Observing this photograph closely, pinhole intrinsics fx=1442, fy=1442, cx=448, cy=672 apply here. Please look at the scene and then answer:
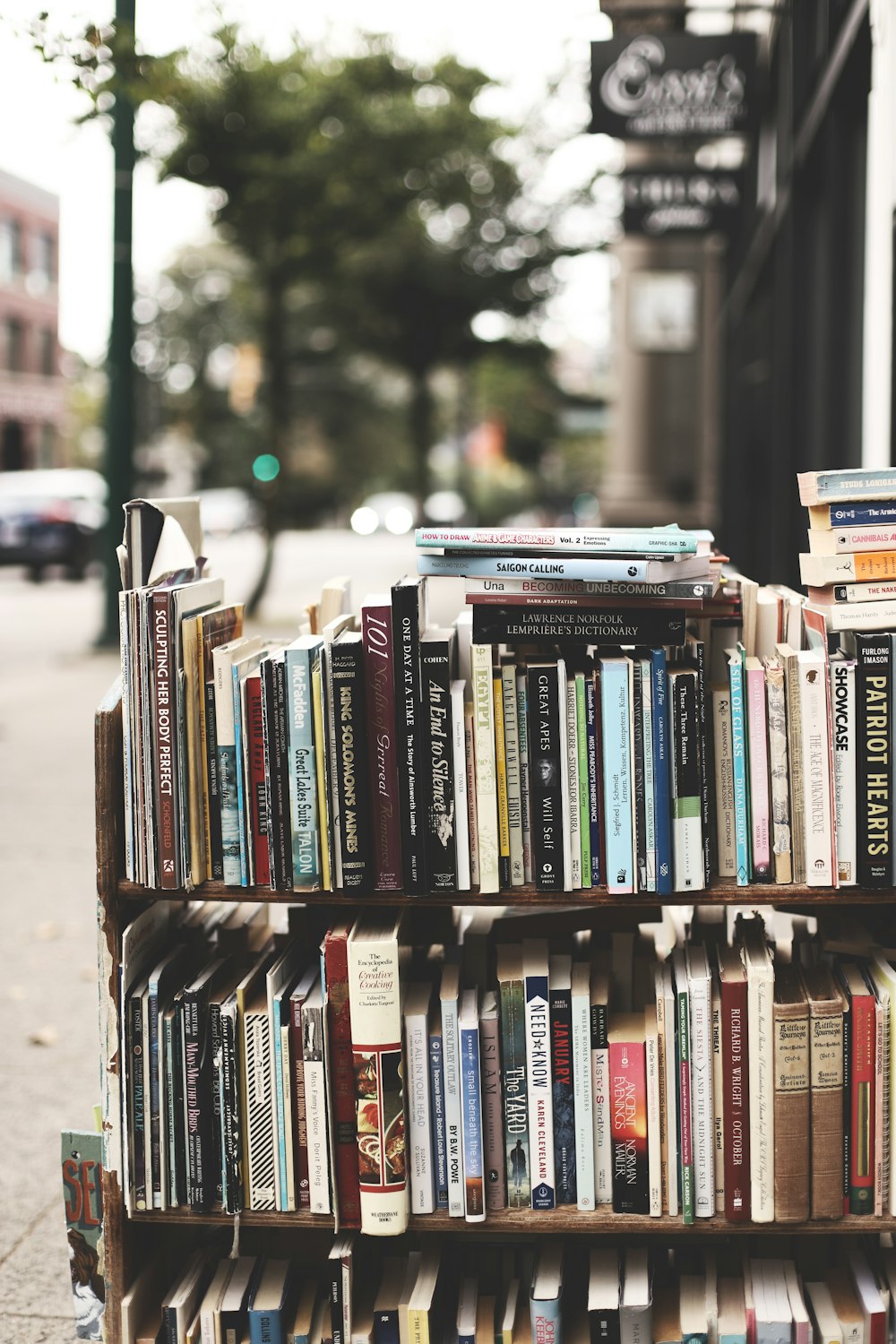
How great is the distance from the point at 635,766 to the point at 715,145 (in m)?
12.3

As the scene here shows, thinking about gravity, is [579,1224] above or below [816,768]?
below

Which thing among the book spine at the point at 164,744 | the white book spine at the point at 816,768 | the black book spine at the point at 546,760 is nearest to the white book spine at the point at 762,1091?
the white book spine at the point at 816,768

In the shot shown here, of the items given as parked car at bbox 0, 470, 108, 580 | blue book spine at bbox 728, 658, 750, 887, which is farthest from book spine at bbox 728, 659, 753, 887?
parked car at bbox 0, 470, 108, 580

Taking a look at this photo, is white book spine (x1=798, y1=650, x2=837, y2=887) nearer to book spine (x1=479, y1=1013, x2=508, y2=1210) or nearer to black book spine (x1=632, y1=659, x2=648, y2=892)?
black book spine (x1=632, y1=659, x2=648, y2=892)

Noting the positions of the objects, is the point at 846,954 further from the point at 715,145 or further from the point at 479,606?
the point at 715,145

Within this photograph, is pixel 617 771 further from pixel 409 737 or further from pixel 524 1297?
pixel 524 1297

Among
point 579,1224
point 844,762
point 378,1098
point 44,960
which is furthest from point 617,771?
point 44,960

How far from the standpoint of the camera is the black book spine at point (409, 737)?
2.52 m

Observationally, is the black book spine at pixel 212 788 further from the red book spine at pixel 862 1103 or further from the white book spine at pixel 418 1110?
the red book spine at pixel 862 1103

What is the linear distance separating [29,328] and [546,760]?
51.1 m

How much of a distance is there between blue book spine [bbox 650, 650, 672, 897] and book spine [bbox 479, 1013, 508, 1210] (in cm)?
44

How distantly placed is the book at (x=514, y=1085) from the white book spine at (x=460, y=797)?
0.73 ft

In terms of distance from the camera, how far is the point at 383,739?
2.56 m

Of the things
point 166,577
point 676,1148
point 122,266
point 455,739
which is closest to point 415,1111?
point 676,1148
